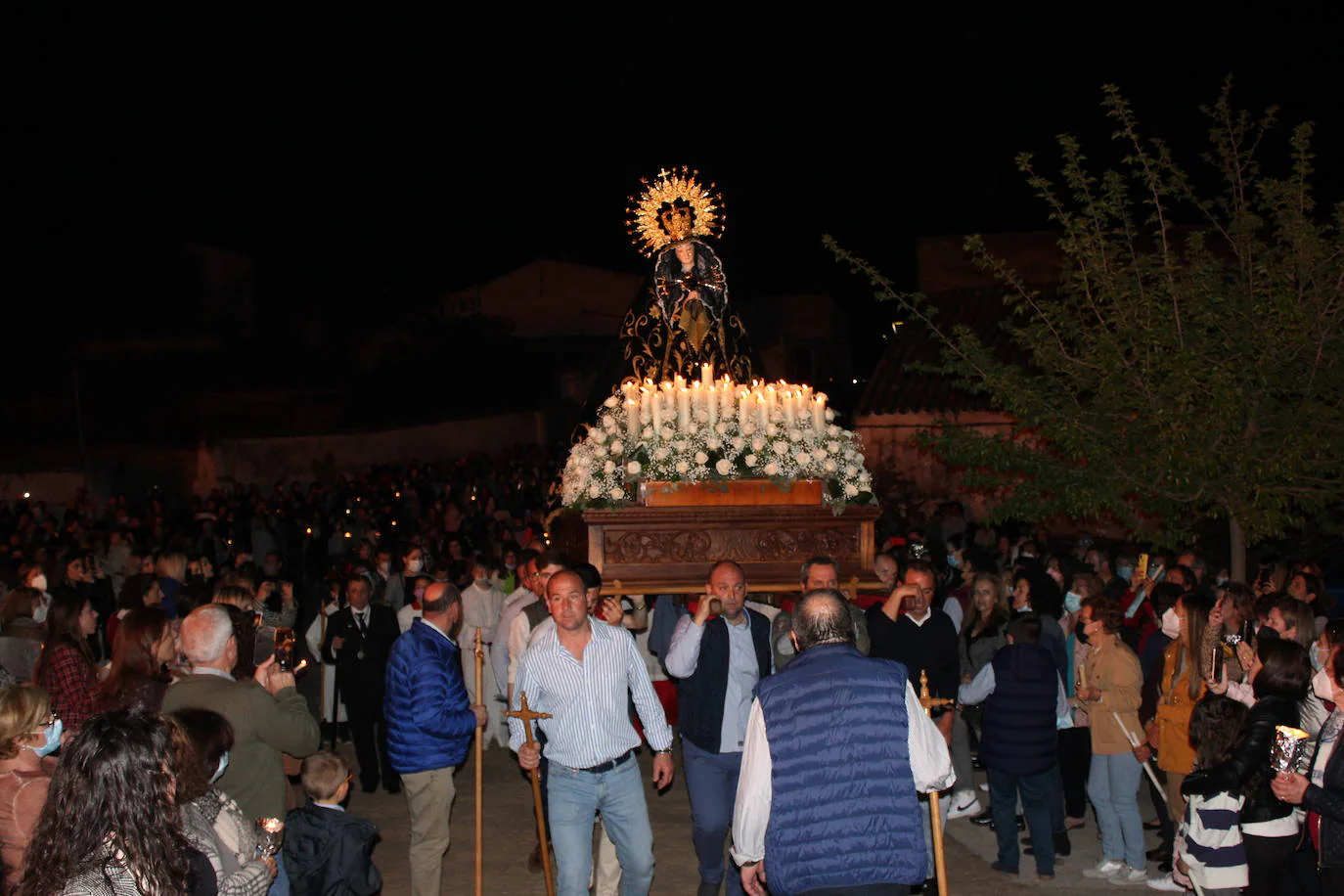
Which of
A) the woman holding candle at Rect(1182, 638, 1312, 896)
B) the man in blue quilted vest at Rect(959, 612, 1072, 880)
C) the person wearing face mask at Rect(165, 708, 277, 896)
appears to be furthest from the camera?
the man in blue quilted vest at Rect(959, 612, 1072, 880)

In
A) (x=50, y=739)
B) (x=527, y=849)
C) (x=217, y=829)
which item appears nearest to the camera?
(x=217, y=829)

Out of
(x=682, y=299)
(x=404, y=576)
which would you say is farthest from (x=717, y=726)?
(x=404, y=576)

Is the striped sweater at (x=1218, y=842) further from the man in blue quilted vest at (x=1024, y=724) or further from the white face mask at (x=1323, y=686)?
Result: the man in blue quilted vest at (x=1024, y=724)

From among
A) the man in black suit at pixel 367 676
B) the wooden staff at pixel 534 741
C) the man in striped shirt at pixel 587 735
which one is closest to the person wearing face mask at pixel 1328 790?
the man in striped shirt at pixel 587 735

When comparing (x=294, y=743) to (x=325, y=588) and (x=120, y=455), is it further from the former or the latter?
(x=120, y=455)

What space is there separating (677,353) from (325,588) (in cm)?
410

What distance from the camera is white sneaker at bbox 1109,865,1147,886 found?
25.5 feet

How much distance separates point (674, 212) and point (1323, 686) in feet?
22.2

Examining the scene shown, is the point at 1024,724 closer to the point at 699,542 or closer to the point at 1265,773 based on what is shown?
the point at 1265,773

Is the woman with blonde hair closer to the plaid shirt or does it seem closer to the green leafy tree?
the plaid shirt

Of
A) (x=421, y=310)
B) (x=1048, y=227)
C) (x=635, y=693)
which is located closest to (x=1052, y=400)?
(x=635, y=693)

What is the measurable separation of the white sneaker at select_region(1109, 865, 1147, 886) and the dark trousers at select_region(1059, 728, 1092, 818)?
Answer: 2.54 ft

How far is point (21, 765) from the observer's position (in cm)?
462

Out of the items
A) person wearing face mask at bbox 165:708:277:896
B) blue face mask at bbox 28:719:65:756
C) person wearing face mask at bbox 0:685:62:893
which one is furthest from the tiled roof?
person wearing face mask at bbox 165:708:277:896
